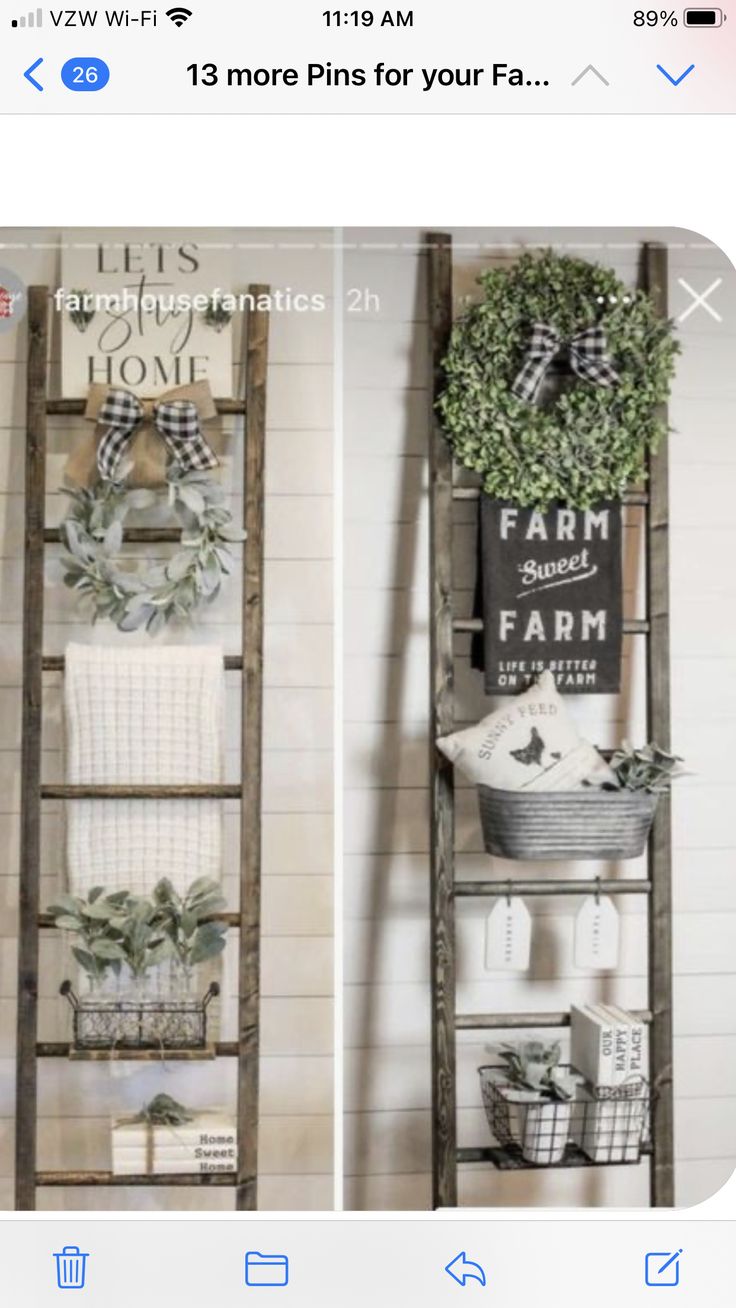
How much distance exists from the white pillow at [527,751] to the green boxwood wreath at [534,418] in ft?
0.71

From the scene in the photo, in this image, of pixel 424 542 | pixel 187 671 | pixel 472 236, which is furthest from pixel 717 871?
pixel 472 236

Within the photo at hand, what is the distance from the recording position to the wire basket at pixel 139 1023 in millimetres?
1316

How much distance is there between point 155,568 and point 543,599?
0.40 metres

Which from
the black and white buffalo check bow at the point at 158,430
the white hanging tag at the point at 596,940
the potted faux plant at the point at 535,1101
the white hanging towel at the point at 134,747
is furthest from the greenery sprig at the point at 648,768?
the black and white buffalo check bow at the point at 158,430
